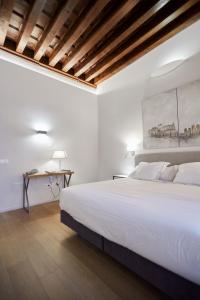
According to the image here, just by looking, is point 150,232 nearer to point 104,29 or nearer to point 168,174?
point 168,174

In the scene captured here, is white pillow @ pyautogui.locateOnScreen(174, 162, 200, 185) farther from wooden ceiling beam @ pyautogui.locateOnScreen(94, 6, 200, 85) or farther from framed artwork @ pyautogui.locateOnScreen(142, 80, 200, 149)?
wooden ceiling beam @ pyautogui.locateOnScreen(94, 6, 200, 85)

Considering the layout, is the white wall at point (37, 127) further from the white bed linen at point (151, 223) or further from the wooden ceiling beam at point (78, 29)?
the white bed linen at point (151, 223)

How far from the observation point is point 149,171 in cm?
302

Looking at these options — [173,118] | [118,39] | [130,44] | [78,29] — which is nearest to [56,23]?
[78,29]

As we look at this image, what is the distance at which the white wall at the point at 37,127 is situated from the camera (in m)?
3.32

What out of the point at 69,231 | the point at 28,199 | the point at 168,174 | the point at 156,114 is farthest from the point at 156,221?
the point at 28,199

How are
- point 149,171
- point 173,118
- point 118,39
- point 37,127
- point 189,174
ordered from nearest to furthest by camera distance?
point 189,174, point 149,171, point 118,39, point 173,118, point 37,127

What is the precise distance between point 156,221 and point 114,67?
4.14 m

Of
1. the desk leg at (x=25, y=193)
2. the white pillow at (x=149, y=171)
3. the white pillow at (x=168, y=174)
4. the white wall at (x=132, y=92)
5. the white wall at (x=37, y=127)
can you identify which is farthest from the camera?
the desk leg at (x=25, y=193)

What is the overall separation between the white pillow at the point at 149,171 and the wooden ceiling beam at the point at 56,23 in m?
2.87

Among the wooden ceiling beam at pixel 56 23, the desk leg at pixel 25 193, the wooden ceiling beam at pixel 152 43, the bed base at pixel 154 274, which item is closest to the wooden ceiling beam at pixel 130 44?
the wooden ceiling beam at pixel 152 43

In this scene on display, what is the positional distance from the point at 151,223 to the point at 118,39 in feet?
10.8

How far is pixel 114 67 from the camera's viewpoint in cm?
434

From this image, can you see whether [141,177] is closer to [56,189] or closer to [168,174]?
[168,174]
